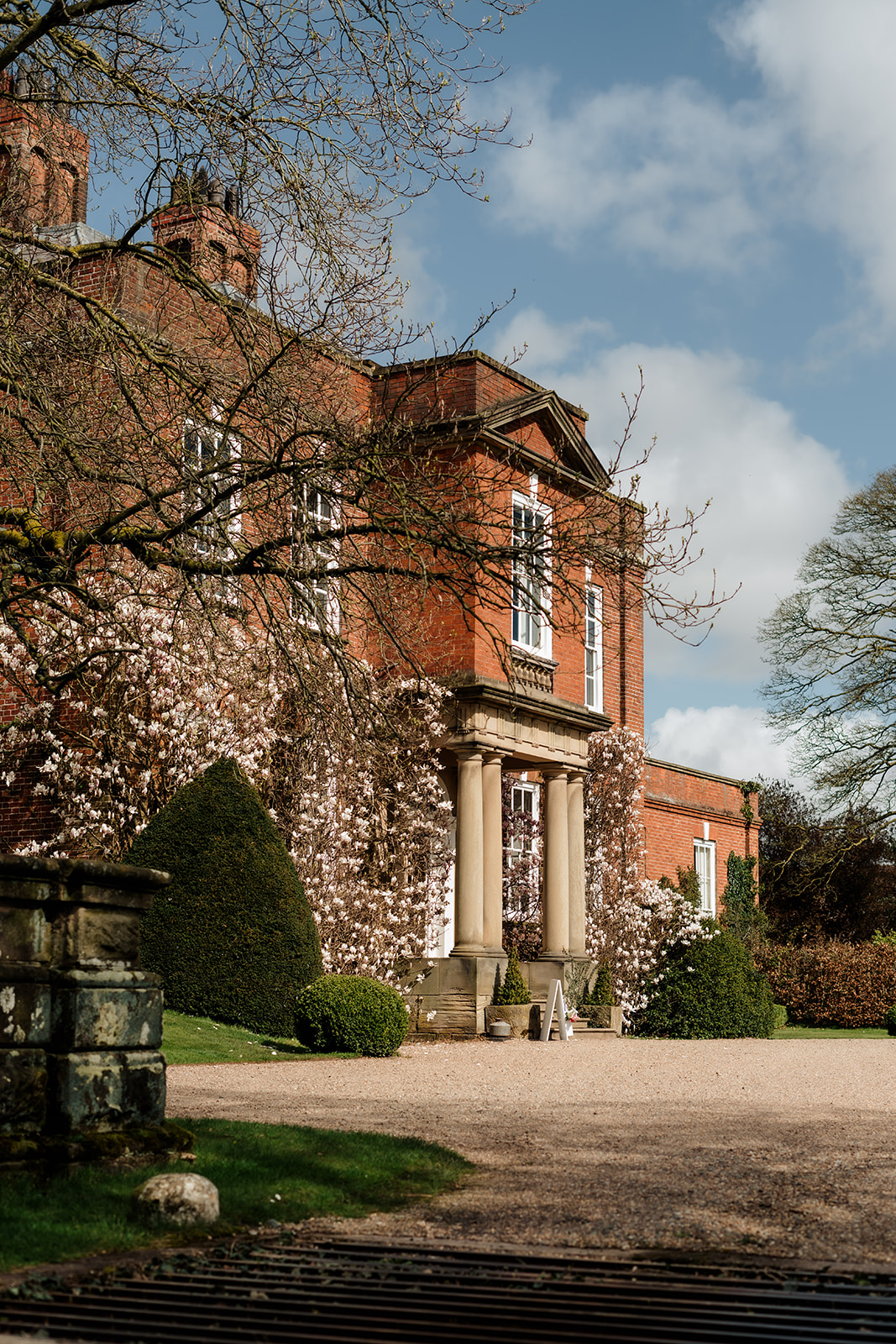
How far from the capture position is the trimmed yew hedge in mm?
25125

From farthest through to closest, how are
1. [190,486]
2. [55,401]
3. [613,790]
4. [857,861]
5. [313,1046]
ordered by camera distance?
[857,861] < [613,790] < [313,1046] < [55,401] < [190,486]

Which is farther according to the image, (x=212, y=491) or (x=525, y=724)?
(x=525, y=724)

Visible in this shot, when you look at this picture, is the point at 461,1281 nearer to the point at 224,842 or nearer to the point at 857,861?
the point at 224,842

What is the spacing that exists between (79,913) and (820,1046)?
48.0 ft

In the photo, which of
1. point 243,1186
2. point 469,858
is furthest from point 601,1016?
point 243,1186

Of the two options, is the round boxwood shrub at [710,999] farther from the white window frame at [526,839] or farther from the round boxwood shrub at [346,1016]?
the round boxwood shrub at [346,1016]

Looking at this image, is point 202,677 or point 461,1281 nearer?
point 461,1281

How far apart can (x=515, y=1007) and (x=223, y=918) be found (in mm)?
5711

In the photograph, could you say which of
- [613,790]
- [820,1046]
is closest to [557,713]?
[613,790]

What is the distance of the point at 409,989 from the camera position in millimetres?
18359

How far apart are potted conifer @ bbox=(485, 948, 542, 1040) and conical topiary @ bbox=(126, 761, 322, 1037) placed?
4.45 meters

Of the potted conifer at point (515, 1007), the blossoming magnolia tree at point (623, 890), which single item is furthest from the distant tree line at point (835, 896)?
the potted conifer at point (515, 1007)

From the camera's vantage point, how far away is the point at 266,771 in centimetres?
1667

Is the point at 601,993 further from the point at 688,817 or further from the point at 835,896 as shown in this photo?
the point at 835,896
